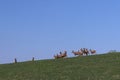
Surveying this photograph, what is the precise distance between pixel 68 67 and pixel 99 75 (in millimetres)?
6161

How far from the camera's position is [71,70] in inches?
1539

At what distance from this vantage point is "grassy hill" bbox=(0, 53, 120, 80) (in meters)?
35.8

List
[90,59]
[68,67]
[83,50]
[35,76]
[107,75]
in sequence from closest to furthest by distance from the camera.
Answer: [107,75] → [35,76] → [68,67] → [90,59] → [83,50]

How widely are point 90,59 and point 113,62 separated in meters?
4.68

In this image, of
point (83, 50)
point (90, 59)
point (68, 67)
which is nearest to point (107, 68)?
point (68, 67)

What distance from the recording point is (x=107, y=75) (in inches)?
1388

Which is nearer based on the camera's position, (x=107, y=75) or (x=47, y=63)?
(x=107, y=75)

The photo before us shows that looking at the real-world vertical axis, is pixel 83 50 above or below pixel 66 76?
above

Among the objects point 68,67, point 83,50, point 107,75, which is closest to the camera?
point 107,75

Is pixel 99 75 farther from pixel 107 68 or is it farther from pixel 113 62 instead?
pixel 113 62

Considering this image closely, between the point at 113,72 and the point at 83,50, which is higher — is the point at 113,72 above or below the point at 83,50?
below

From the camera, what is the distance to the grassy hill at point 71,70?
35.8 m

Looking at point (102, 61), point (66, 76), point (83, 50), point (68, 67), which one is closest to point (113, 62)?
point (102, 61)

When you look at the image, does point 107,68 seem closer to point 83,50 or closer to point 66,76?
Result: point 66,76
